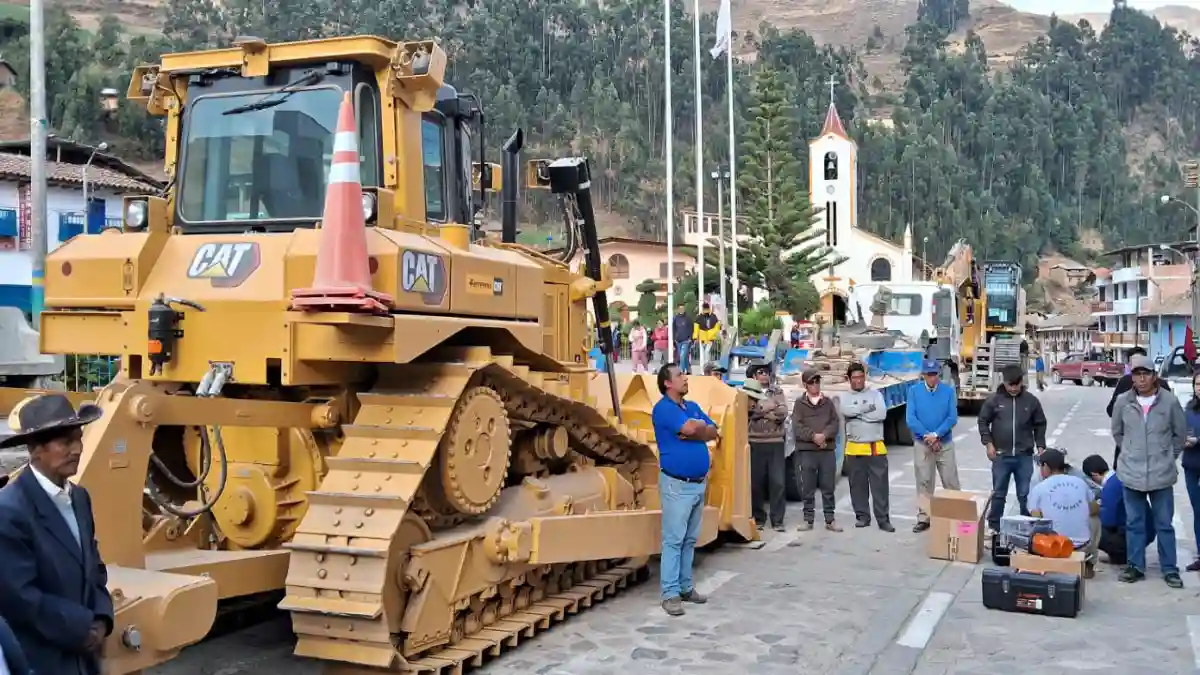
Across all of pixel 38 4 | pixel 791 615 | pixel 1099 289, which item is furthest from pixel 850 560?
pixel 1099 289

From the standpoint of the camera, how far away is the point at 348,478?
5.80 m

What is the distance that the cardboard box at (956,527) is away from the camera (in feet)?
30.9

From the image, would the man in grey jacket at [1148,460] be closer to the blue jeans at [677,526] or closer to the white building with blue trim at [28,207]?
the blue jeans at [677,526]

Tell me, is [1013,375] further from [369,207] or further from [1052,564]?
[369,207]

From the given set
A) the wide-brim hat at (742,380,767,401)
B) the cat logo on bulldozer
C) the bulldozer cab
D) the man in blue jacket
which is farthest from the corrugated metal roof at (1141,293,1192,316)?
the cat logo on bulldozer

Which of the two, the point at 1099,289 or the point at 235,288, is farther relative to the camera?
the point at 1099,289

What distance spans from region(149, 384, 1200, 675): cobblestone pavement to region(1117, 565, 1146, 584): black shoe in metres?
0.08

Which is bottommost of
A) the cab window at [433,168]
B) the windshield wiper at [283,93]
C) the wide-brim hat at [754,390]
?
the wide-brim hat at [754,390]

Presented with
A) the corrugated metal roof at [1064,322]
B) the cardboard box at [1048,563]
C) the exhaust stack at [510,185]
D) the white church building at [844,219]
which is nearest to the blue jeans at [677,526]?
the exhaust stack at [510,185]

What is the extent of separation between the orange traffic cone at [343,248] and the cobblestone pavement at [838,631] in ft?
7.40

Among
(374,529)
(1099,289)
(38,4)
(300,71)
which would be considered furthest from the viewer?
(1099,289)

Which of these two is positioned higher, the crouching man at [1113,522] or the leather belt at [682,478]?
the leather belt at [682,478]

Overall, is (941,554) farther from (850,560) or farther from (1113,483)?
(1113,483)

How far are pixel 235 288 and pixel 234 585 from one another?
60.7 inches
